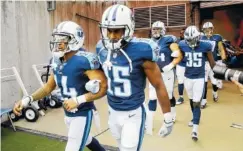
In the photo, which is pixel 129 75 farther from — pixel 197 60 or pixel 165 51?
pixel 165 51

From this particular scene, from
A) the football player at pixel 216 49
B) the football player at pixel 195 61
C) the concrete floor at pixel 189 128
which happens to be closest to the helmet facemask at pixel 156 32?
the football player at pixel 195 61

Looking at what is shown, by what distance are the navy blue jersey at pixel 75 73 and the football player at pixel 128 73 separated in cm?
21

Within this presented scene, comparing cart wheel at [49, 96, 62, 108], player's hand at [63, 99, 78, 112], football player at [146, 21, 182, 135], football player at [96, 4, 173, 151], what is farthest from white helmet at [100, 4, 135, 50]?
cart wheel at [49, 96, 62, 108]

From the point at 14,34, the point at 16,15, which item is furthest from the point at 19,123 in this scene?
the point at 16,15

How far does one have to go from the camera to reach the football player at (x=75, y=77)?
8.50 ft

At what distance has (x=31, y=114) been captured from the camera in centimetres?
508

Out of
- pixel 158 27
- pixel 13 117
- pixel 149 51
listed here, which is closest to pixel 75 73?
pixel 149 51

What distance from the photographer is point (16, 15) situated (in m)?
5.48

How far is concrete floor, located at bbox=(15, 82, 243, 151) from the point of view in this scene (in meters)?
3.87

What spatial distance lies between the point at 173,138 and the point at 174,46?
1.37 m

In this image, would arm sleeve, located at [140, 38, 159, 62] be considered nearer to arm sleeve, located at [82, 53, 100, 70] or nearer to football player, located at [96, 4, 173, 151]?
football player, located at [96, 4, 173, 151]

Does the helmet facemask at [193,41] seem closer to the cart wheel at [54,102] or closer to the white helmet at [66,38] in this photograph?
the white helmet at [66,38]

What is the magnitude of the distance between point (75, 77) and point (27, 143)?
6.86 feet

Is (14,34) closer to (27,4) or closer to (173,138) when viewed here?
(27,4)
